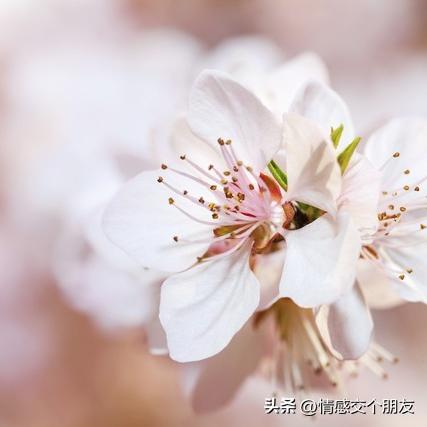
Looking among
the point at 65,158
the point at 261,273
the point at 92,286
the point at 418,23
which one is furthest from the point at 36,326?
the point at 418,23

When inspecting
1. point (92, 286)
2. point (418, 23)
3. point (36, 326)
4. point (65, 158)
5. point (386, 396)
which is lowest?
point (386, 396)

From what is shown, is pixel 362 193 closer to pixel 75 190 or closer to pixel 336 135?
pixel 336 135

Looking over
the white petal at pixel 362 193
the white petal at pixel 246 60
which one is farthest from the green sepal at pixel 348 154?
the white petal at pixel 246 60

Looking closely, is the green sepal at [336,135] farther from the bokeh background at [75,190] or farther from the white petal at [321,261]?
the bokeh background at [75,190]

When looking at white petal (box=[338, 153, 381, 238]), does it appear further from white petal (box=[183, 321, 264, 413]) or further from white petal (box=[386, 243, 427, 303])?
white petal (box=[183, 321, 264, 413])

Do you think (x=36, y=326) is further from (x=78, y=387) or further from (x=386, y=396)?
(x=386, y=396)

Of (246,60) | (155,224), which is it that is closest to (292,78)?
(246,60)

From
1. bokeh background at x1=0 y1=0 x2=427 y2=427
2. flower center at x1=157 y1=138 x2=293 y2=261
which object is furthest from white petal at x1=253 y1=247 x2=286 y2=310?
bokeh background at x1=0 y1=0 x2=427 y2=427
